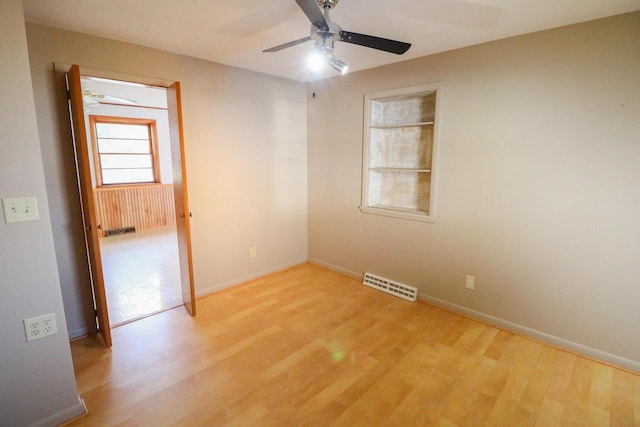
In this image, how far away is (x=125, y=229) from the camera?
5.86m

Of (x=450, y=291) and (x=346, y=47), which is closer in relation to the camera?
(x=346, y=47)

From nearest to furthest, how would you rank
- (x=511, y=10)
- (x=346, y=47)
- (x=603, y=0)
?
1. (x=603, y=0)
2. (x=511, y=10)
3. (x=346, y=47)

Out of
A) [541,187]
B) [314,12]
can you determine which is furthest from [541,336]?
[314,12]

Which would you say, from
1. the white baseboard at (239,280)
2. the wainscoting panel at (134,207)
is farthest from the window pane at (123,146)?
the white baseboard at (239,280)

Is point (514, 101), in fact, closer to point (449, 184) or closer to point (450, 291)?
point (449, 184)

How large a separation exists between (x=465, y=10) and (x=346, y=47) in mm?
941

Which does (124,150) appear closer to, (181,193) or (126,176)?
(126,176)

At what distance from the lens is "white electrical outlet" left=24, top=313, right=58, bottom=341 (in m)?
1.56

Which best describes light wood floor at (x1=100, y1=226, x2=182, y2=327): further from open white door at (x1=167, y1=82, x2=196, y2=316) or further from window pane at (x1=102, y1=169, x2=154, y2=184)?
window pane at (x1=102, y1=169, x2=154, y2=184)

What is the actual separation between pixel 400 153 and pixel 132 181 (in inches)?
216

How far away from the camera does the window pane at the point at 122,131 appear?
228 inches

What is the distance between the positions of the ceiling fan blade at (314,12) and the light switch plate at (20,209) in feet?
5.24

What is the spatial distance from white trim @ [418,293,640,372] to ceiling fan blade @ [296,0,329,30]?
255 centimetres

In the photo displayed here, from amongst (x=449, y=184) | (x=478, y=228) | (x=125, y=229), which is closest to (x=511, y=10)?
(x=449, y=184)
